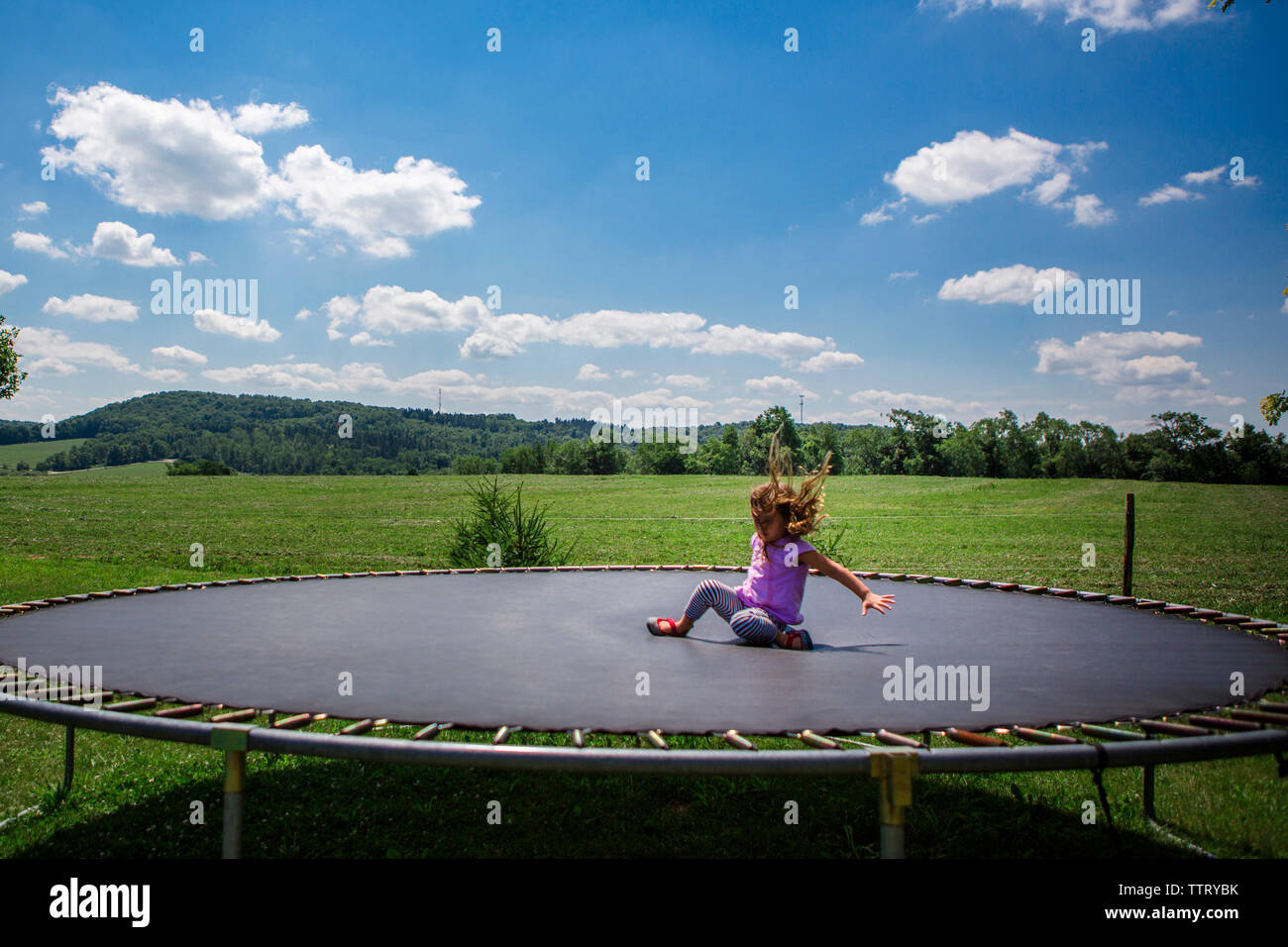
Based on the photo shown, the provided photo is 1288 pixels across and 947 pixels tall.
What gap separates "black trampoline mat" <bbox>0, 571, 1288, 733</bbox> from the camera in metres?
1.88

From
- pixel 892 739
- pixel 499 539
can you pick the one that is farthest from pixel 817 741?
pixel 499 539

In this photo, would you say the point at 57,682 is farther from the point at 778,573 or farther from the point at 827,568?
the point at 827,568

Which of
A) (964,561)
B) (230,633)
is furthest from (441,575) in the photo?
(964,561)

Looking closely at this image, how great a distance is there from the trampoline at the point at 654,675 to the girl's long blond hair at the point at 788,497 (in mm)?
443

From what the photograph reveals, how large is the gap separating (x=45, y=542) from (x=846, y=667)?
1441cm

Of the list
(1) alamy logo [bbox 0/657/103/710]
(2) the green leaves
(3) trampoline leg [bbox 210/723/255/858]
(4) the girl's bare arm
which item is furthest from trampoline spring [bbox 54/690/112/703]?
(2) the green leaves

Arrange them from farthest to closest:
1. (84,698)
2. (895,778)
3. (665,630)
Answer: (665,630) < (84,698) < (895,778)

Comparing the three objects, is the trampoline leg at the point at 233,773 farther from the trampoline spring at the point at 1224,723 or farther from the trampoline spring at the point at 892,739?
the trampoline spring at the point at 1224,723

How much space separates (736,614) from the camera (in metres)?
2.82

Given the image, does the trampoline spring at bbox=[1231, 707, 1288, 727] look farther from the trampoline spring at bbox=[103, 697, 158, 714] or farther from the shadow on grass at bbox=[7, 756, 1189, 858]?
the trampoline spring at bbox=[103, 697, 158, 714]

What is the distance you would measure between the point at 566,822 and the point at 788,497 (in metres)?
1.37

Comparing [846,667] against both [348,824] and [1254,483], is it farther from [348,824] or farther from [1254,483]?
[1254,483]

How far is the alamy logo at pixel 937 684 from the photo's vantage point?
200 cm
